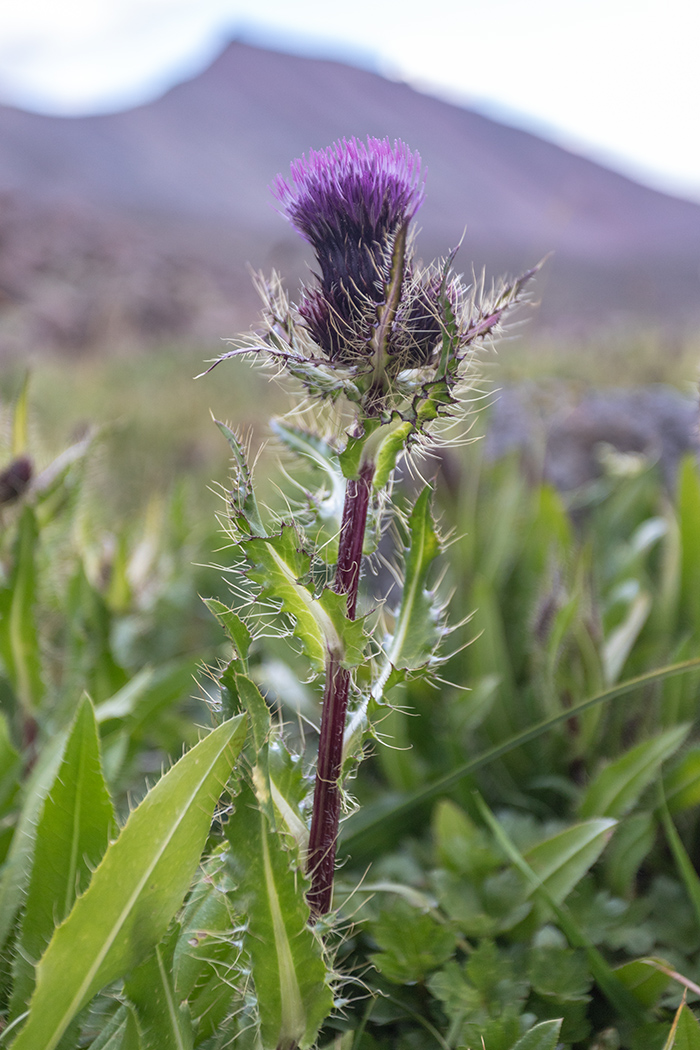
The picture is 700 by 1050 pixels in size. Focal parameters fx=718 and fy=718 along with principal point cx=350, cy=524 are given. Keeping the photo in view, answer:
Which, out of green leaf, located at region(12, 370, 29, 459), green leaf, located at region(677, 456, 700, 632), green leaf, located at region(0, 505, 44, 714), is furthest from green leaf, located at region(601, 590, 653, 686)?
green leaf, located at region(12, 370, 29, 459)

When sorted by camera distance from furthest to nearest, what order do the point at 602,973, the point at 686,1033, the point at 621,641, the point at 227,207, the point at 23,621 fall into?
the point at 227,207 → the point at 621,641 → the point at 23,621 → the point at 602,973 → the point at 686,1033

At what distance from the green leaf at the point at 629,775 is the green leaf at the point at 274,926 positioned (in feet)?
2.49

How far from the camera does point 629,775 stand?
129 centimetres

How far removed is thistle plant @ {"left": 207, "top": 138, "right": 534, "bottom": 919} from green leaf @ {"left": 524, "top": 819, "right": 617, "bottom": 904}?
461mm

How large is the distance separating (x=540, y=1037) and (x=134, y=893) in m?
0.50

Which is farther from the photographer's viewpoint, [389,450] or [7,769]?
[7,769]

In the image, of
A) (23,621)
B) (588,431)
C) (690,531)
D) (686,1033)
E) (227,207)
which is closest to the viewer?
(686,1033)

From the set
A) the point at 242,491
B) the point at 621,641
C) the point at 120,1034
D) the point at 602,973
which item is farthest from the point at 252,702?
the point at 621,641

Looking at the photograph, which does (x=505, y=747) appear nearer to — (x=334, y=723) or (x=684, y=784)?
(x=334, y=723)

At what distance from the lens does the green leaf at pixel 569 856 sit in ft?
3.57

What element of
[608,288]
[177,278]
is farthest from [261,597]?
[608,288]

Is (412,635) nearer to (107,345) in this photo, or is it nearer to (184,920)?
(184,920)

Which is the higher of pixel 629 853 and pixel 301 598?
pixel 301 598

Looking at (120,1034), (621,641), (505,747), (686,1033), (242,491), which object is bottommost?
(120,1034)
